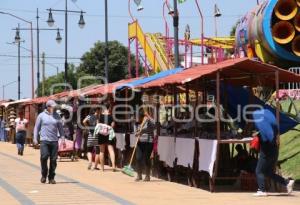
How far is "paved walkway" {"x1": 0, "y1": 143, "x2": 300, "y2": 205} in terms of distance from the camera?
483 inches

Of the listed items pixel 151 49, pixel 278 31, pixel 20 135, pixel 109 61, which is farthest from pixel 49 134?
pixel 109 61

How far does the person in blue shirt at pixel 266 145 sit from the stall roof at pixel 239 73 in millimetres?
1409

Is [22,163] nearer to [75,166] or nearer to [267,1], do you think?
[75,166]

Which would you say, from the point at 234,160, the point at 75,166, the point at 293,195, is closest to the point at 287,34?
the point at 75,166

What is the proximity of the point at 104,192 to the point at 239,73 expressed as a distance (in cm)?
416

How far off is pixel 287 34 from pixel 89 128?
11.0m

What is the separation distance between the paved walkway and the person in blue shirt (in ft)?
1.33

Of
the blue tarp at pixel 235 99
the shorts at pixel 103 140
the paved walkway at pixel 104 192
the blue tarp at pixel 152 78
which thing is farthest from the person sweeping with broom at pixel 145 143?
the shorts at pixel 103 140

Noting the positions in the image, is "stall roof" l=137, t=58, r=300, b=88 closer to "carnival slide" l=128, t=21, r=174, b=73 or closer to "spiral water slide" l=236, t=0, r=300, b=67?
"spiral water slide" l=236, t=0, r=300, b=67

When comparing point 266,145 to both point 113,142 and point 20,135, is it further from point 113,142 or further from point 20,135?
point 20,135

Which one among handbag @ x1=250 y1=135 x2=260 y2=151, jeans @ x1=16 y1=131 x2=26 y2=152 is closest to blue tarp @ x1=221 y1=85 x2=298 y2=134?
handbag @ x1=250 y1=135 x2=260 y2=151

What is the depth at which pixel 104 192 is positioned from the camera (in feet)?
45.1

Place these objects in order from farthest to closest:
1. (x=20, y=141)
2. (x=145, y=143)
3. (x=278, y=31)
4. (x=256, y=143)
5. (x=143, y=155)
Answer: (x=278, y=31), (x=20, y=141), (x=143, y=155), (x=145, y=143), (x=256, y=143)

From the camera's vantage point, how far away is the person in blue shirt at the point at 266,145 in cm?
1255
